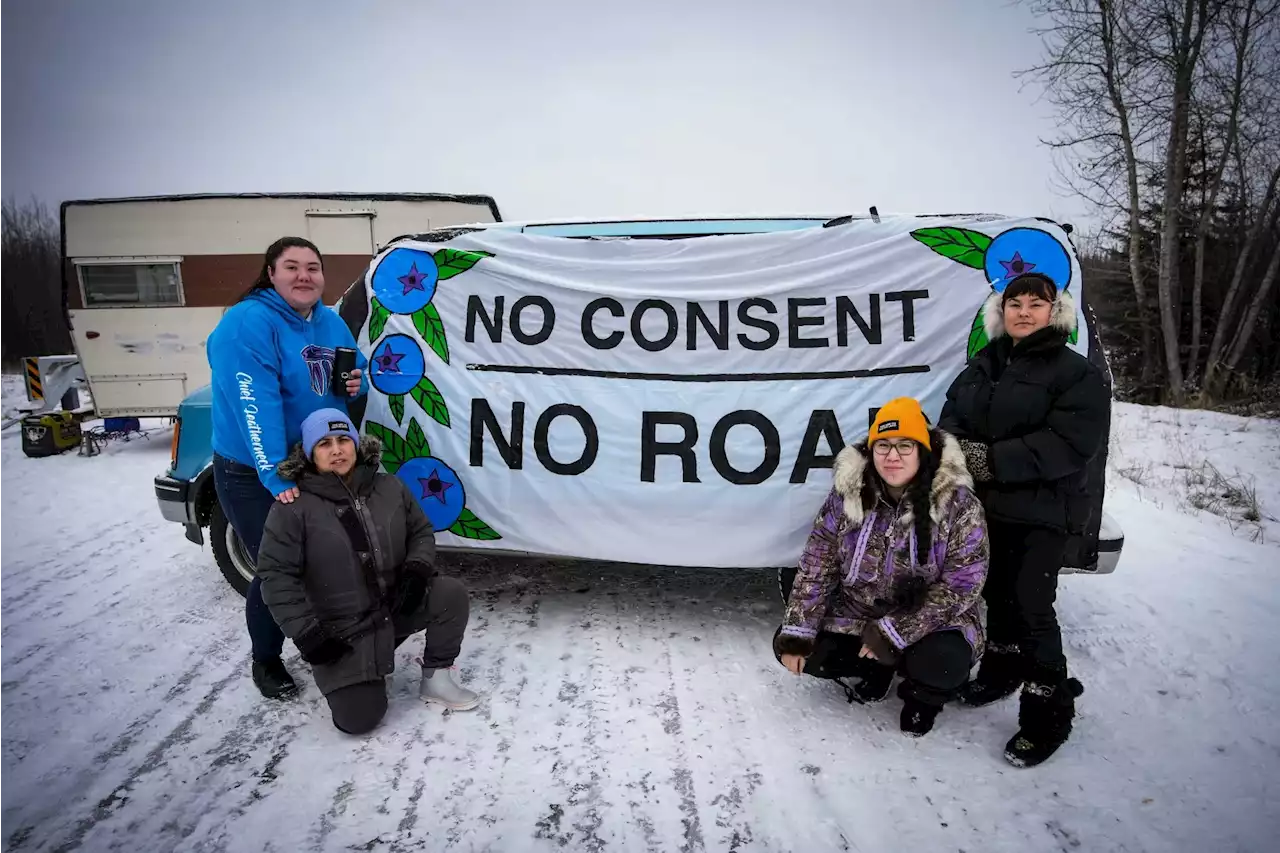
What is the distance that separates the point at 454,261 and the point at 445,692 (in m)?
2.20

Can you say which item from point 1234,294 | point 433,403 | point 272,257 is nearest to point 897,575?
point 433,403

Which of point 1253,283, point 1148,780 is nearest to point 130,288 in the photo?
point 1148,780

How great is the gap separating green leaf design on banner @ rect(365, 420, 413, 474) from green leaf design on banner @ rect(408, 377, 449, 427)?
21 cm

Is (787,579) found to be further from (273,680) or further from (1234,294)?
(1234,294)

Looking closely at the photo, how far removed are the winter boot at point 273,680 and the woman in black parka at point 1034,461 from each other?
2981 mm

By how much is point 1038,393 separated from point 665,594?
2281 mm

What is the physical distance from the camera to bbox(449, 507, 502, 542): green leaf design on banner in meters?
3.34

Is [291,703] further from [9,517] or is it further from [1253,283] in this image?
[1253,283]

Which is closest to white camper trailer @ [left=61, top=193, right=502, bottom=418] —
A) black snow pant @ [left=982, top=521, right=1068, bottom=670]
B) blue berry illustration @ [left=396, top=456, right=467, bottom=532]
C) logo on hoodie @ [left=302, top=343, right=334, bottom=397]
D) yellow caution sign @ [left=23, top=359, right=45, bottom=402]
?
yellow caution sign @ [left=23, top=359, right=45, bottom=402]

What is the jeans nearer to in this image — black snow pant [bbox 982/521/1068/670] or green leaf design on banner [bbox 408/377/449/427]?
green leaf design on banner [bbox 408/377/449/427]

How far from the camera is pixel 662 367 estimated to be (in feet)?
10.8

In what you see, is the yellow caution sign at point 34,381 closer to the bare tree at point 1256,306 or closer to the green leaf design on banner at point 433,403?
the green leaf design on banner at point 433,403

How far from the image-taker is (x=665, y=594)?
380 cm

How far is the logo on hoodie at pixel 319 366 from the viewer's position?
2783mm
